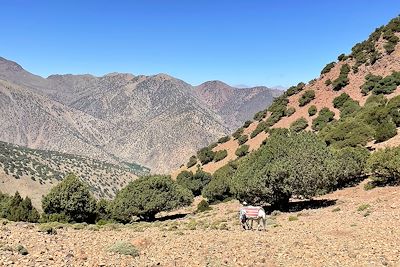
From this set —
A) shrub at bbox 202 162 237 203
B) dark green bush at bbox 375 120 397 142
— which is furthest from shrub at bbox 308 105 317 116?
dark green bush at bbox 375 120 397 142

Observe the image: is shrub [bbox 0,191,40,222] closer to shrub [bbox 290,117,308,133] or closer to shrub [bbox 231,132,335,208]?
shrub [bbox 231,132,335,208]

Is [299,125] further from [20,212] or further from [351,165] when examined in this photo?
[20,212]

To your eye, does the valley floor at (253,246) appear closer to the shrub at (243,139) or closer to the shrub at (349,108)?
the shrub at (349,108)

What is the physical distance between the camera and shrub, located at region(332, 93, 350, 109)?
76312 mm

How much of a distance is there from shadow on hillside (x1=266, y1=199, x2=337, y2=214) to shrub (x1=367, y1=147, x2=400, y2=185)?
165 inches

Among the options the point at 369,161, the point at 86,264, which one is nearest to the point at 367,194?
the point at 369,161

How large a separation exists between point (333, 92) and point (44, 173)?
9018cm

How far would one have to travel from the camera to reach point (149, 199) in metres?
46.9

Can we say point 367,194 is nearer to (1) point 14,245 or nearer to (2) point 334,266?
(2) point 334,266

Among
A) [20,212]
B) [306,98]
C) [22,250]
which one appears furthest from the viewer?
[306,98]

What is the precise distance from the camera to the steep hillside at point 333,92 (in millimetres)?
73750

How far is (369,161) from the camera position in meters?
34.2

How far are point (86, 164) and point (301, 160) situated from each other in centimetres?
13937

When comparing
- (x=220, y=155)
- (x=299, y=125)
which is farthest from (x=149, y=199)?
(x=220, y=155)
